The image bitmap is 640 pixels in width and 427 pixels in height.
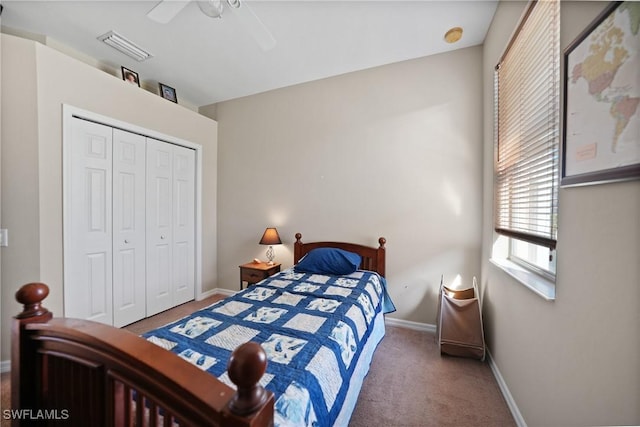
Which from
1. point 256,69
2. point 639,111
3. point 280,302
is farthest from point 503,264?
point 256,69

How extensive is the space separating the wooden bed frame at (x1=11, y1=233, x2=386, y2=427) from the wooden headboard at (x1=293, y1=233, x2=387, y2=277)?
2.28 m

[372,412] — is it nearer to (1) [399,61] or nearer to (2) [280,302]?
(2) [280,302]

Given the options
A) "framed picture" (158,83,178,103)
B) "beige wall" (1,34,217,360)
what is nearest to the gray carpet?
"beige wall" (1,34,217,360)

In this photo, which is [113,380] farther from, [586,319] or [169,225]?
[169,225]

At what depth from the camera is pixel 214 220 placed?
147 inches

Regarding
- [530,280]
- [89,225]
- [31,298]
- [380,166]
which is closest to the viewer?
A: [31,298]

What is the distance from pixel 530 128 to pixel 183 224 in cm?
363

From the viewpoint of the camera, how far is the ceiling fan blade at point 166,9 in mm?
1634

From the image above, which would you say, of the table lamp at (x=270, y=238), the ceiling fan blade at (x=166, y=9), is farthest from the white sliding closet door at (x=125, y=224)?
the ceiling fan blade at (x=166, y=9)

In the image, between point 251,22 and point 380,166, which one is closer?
point 251,22

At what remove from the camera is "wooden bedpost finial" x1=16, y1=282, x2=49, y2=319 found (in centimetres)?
88

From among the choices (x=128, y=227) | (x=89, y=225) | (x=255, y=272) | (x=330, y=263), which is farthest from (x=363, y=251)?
(x=89, y=225)

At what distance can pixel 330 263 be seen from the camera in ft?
8.54

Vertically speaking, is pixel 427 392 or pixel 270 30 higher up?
pixel 270 30
